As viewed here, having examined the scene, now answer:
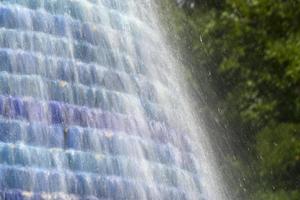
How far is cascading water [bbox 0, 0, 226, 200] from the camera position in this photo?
18.1ft

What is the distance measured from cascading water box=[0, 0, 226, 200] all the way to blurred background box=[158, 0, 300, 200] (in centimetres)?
449

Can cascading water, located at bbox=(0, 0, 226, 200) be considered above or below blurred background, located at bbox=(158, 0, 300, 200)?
above

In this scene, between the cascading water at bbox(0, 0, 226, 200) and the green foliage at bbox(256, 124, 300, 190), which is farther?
the green foliage at bbox(256, 124, 300, 190)

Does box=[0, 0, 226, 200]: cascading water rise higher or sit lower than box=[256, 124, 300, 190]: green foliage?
higher

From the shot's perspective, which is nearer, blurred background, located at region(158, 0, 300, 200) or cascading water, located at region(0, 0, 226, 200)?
cascading water, located at region(0, 0, 226, 200)

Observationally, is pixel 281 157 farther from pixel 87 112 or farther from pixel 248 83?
pixel 87 112

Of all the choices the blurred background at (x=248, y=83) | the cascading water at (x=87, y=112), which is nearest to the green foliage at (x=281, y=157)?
the blurred background at (x=248, y=83)

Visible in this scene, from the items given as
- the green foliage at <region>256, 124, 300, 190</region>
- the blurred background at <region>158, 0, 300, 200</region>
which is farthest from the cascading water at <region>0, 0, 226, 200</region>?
the green foliage at <region>256, 124, 300, 190</region>

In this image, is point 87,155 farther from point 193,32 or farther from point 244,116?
point 193,32

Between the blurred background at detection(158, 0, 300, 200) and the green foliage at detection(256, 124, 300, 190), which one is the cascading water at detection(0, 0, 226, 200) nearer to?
the blurred background at detection(158, 0, 300, 200)

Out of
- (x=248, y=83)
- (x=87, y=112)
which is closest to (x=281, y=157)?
(x=248, y=83)

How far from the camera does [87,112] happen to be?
5801mm

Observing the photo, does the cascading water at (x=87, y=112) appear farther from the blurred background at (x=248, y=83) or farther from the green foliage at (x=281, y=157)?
the green foliage at (x=281, y=157)

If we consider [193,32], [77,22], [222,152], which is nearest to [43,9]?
[77,22]
